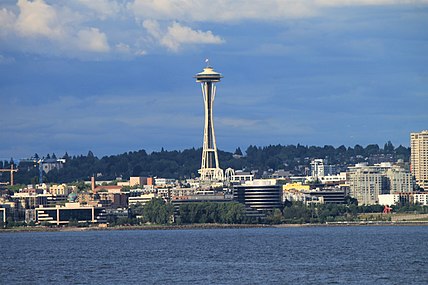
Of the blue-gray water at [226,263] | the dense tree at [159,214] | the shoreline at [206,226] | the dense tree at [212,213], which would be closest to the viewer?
the blue-gray water at [226,263]

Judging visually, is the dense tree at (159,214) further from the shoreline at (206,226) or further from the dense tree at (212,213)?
the shoreline at (206,226)

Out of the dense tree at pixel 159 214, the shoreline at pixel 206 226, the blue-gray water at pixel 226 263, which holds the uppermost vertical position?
the dense tree at pixel 159 214

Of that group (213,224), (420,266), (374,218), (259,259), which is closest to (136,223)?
(213,224)

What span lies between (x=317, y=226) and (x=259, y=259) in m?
102

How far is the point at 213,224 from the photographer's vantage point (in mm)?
190250

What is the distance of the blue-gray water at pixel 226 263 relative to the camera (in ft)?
235

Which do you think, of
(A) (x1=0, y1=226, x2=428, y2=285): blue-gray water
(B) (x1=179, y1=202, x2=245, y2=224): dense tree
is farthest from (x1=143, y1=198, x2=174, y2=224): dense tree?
(A) (x1=0, y1=226, x2=428, y2=285): blue-gray water

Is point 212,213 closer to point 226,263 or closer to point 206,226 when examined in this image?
point 206,226

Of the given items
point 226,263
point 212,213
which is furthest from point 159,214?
point 226,263

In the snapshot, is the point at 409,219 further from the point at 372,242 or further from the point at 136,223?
the point at 372,242

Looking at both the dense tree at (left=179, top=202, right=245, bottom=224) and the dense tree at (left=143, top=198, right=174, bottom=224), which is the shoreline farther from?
the dense tree at (left=143, top=198, right=174, bottom=224)

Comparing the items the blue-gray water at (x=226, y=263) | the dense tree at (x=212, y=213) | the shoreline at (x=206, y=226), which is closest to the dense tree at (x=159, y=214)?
the dense tree at (x=212, y=213)

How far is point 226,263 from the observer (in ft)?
275

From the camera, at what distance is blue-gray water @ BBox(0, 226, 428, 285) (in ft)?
235
